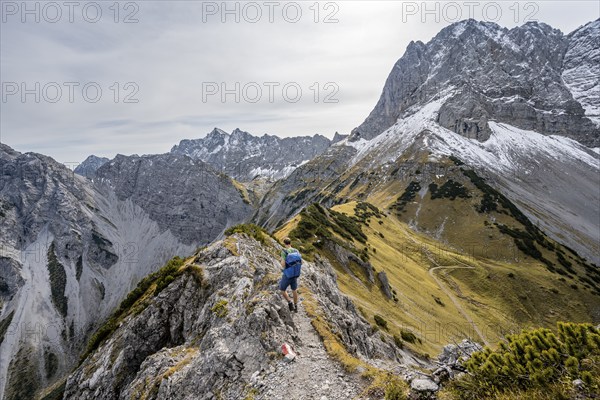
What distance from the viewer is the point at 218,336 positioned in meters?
19.2

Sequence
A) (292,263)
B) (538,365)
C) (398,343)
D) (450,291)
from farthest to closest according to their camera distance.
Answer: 1. (450,291)
2. (398,343)
3. (292,263)
4. (538,365)

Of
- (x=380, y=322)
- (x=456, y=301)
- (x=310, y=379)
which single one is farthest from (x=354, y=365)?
(x=456, y=301)

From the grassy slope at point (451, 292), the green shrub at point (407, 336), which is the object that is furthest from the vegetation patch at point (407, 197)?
the green shrub at point (407, 336)

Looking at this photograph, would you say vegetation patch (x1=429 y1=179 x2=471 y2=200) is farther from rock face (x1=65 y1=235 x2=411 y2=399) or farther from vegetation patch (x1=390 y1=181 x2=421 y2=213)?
rock face (x1=65 y1=235 x2=411 y2=399)

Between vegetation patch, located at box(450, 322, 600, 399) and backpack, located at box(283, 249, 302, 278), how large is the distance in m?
9.64

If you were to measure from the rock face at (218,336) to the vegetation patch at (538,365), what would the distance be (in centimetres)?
484

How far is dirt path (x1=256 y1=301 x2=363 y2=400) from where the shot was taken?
12.6 m

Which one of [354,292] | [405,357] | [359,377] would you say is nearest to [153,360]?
[359,377]

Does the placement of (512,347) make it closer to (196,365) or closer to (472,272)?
(196,365)

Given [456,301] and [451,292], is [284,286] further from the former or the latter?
[451,292]

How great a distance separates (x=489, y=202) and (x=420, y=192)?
111ft

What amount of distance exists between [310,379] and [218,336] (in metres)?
7.62

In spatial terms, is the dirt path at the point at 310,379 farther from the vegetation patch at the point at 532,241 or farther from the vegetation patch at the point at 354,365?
the vegetation patch at the point at 532,241

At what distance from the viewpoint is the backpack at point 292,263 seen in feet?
58.6
